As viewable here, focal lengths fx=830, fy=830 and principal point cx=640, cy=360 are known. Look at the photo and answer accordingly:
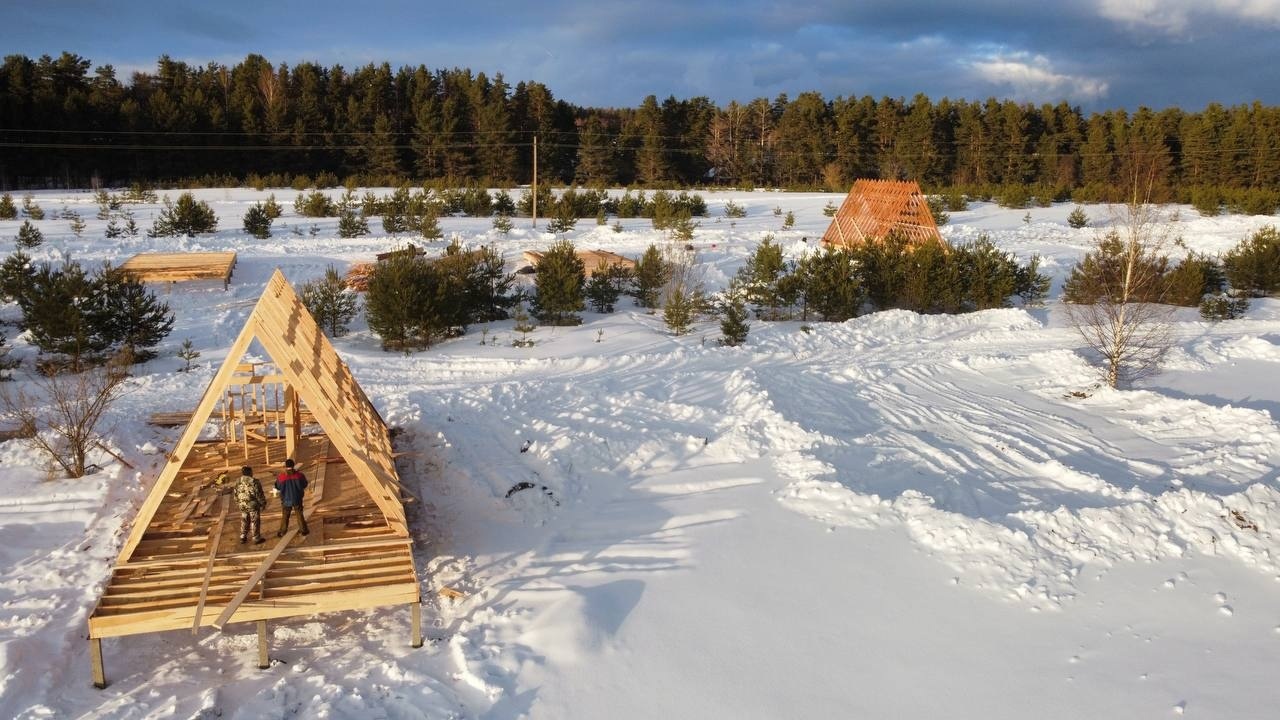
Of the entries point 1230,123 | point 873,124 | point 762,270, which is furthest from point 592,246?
point 1230,123

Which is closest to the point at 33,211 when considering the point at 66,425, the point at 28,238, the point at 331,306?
the point at 28,238

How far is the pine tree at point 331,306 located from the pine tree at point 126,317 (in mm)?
2535

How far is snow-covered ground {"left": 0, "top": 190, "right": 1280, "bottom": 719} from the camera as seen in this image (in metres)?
6.12

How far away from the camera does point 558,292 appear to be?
17.5 meters

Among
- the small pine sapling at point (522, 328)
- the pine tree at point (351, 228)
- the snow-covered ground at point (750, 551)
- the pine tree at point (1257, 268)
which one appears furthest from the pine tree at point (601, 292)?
the pine tree at point (1257, 268)

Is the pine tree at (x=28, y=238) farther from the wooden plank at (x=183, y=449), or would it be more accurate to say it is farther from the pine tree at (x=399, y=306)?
the wooden plank at (x=183, y=449)

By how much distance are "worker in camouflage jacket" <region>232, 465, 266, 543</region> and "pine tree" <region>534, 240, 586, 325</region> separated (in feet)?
34.4

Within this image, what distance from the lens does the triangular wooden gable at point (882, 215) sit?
80.0ft

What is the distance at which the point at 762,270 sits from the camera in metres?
19.8

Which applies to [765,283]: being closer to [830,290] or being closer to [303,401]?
[830,290]

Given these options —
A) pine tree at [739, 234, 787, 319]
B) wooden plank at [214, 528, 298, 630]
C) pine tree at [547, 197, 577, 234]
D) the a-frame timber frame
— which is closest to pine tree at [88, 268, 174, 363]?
the a-frame timber frame

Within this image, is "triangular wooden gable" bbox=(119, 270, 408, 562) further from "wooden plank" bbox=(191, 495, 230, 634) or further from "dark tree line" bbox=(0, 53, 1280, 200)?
"dark tree line" bbox=(0, 53, 1280, 200)

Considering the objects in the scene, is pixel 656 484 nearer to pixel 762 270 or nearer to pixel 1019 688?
pixel 1019 688

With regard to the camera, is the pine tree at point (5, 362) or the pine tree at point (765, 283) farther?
the pine tree at point (765, 283)
